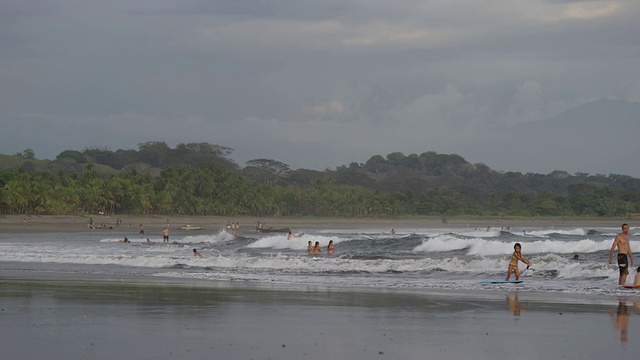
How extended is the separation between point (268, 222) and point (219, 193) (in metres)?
12.8

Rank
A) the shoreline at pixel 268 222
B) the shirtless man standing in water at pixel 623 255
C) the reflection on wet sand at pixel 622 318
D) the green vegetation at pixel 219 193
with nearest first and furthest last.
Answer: the reflection on wet sand at pixel 622 318
the shirtless man standing in water at pixel 623 255
the shoreline at pixel 268 222
the green vegetation at pixel 219 193

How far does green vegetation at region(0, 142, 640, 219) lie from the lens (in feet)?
319

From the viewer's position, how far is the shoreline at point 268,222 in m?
83.3

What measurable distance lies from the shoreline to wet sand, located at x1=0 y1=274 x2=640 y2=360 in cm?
6007

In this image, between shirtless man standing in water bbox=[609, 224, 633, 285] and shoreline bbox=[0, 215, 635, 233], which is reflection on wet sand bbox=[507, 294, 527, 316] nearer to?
shirtless man standing in water bbox=[609, 224, 633, 285]

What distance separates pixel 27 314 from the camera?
47.8 ft

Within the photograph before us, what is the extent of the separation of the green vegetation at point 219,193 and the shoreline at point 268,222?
121 inches

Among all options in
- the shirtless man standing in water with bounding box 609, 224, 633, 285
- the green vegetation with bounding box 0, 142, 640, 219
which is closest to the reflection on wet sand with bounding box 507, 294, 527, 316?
the shirtless man standing in water with bounding box 609, 224, 633, 285

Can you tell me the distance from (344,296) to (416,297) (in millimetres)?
1587

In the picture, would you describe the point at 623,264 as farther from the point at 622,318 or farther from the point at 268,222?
the point at 268,222

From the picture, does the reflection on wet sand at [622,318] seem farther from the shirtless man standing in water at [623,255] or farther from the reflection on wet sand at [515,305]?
the shirtless man standing in water at [623,255]

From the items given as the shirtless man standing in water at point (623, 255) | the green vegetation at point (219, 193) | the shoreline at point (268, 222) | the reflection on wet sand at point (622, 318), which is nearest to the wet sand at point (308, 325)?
the reflection on wet sand at point (622, 318)

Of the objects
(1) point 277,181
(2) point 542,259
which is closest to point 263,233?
(2) point 542,259

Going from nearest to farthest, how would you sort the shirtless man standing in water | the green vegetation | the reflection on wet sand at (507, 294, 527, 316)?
the reflection on wet sand at (507, 294, 527, 316) → the shirtless man standing in water → the green vegetation
